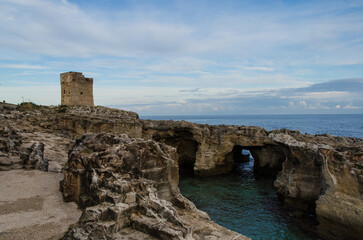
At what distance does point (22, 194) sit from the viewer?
11648 mm

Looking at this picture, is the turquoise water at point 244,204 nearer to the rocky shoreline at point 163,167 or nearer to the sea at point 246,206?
the sea at point 246,206

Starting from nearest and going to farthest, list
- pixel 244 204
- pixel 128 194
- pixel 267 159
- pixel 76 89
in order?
1. pixel 128 194
2. pixel 244 204
3. pixel 267 159
4. pixel 76 89

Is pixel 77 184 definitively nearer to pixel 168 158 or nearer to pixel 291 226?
pixel 168 158

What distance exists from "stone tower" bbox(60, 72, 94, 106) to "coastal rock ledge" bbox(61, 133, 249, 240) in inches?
1042

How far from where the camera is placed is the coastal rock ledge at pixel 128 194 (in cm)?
790

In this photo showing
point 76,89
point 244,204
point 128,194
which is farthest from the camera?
point 76,89

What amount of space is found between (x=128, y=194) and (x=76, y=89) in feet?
106

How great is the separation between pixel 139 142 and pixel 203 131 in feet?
61.2

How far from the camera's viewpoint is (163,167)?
11.5m

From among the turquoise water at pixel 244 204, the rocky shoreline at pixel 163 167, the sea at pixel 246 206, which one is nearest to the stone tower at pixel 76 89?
the rocky shoreline at pixel 163 167

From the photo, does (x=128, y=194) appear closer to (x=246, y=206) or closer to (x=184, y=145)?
(x=246, y=206)

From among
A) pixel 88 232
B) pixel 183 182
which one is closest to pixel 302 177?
pixel 183 182

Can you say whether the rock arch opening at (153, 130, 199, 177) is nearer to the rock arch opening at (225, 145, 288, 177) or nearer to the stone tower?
the rock arch opening at (225, 145, 288, 177)

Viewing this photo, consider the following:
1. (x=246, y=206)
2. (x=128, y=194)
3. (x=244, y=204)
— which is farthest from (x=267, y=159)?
(x=128, y=194)
